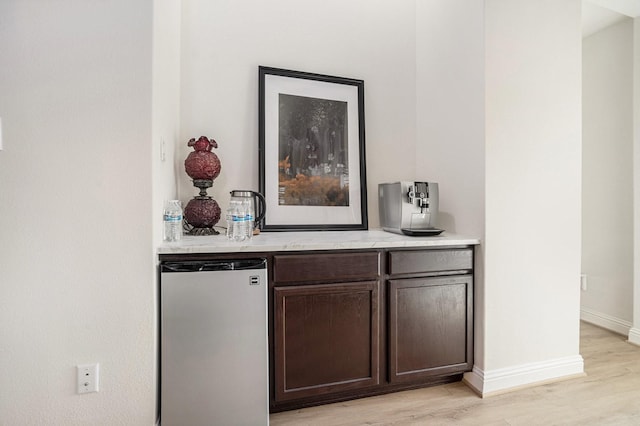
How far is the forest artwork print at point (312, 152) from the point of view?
2.35 metres

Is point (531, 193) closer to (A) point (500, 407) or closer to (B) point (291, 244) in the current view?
(A) point (500, 407)

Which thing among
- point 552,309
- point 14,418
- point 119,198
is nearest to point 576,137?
point 552,309

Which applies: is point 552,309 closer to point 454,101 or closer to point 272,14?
point 454,101

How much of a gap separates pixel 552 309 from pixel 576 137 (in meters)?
1.11

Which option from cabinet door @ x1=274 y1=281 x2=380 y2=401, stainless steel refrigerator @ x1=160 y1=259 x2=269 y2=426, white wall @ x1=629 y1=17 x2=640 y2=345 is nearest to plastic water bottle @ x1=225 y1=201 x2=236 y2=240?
stainless steel refrigerator @ x1=160 y1=259 x2=269 y2=426

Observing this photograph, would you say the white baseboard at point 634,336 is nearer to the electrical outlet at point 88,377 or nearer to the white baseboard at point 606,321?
the white baseboard at point 606,321

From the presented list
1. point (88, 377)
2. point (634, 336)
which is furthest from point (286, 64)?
point (634, 336)

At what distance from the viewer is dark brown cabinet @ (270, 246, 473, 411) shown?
1.73 metres

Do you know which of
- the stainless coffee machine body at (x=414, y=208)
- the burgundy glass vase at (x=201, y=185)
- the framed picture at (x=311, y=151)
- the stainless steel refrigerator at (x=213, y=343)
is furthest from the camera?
the framed picture at (x=311, y=151)

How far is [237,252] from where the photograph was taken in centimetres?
164

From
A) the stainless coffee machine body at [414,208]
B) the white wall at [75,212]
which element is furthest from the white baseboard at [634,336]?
the white wall at [75,212]

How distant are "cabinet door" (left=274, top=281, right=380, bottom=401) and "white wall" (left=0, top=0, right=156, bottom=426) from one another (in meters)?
0.60

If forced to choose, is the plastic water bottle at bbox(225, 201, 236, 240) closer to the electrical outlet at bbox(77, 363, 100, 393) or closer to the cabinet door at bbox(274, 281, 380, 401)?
the cabinet door at bbox(274, 281, 380, 401)

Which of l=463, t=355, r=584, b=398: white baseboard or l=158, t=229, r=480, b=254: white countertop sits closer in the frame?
l=158, t=229, r=480, b=254: white countertop
